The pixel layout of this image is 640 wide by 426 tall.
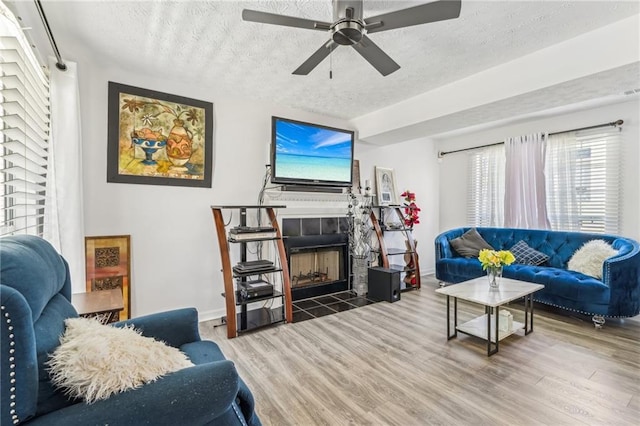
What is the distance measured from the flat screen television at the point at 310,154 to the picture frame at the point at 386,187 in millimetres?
945

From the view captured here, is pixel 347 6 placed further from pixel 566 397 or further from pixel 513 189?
pixel 513 189

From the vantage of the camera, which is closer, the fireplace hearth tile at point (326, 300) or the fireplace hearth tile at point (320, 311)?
the fireplace hearth tile at point (320, 311)

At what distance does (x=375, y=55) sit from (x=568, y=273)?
131 inches

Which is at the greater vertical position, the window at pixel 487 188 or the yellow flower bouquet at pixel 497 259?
the window at pixel 487 188

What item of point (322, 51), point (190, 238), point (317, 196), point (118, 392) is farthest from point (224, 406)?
point (317, 196)

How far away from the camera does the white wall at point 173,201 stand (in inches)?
107

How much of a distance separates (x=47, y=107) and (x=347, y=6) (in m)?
2.29

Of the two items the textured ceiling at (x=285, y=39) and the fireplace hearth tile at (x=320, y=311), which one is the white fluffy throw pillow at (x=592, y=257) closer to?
the textured ceiling at (x=285, y=39)

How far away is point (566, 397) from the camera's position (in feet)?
6.25

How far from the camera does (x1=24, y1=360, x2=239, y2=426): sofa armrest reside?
34.1 inches

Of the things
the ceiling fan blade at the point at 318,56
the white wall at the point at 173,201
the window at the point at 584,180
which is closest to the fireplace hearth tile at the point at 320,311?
the white wall at the point at 173,201

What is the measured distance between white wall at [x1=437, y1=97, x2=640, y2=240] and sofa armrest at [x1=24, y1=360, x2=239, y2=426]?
480cm

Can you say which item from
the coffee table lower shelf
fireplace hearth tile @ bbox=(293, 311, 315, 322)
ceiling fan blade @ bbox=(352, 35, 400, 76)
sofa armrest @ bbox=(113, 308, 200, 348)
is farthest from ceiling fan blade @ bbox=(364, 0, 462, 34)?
fireplace hearth tile @ bbox=(293, 311, 315, 322)

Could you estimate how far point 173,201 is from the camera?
312cm
